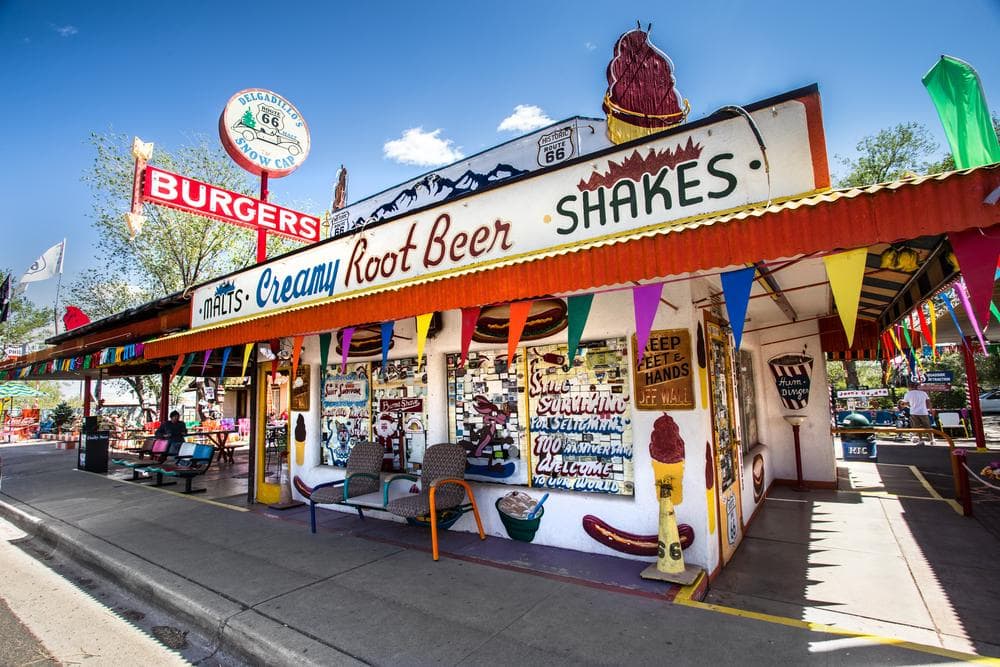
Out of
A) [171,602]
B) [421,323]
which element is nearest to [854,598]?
[421,323]

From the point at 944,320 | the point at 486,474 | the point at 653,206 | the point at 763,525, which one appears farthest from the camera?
the point at 944,320

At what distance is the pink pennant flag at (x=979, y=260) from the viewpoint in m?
2.68

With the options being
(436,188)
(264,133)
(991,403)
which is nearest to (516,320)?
(436,188)

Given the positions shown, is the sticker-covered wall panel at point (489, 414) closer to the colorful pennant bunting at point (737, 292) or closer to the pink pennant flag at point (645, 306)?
the pink pennant flag at point (645, 306)

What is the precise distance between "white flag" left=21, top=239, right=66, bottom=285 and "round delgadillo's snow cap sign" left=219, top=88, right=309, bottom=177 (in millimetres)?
12536

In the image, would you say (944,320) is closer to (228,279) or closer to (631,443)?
(631,443)

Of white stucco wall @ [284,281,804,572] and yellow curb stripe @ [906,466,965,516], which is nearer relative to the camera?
white stucco wall @ [284,281,804,572]

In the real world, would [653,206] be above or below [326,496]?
above

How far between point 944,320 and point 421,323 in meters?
12.2

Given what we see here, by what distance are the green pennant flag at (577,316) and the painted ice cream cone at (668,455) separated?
139 centimetres

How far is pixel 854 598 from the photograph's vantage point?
4250mm

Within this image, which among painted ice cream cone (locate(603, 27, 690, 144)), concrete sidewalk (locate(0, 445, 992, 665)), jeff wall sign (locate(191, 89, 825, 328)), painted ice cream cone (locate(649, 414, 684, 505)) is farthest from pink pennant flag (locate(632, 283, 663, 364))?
painted ice cream cone (locate(603, 27, 690, 144))

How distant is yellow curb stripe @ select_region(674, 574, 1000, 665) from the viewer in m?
3.19

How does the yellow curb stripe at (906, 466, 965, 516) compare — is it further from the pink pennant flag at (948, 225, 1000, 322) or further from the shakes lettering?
the shakes lettering
